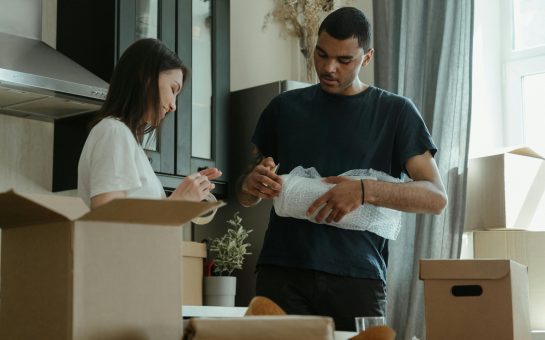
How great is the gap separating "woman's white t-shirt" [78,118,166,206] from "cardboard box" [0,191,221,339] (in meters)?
0.55

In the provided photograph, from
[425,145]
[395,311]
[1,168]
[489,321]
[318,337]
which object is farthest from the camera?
[395,311]

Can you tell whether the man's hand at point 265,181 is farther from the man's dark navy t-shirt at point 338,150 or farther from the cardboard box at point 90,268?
the cardboard box at point 90,268

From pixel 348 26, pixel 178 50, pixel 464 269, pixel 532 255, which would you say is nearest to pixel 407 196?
pixel 464 269

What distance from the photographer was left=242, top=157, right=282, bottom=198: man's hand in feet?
5.89

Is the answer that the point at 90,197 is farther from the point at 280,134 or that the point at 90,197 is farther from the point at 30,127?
the point at 30,127

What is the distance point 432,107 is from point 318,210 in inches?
66.6

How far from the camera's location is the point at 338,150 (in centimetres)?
194

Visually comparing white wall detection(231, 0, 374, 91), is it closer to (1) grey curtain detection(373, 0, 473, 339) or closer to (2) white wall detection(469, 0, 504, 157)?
(1) grey curtain detection(373, 0, 473, 339)

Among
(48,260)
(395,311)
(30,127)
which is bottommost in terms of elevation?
(395,311)

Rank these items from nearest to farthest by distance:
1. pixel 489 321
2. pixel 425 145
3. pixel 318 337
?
pixel 318 337 → pixel 489 321 → pixel 425 145

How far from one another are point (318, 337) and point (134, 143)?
Answer: 85 centimetres

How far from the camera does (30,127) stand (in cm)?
320

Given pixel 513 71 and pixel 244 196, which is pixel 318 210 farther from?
pixel 513 71

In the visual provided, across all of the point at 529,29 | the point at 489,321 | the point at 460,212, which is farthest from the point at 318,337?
the point at 529,29
